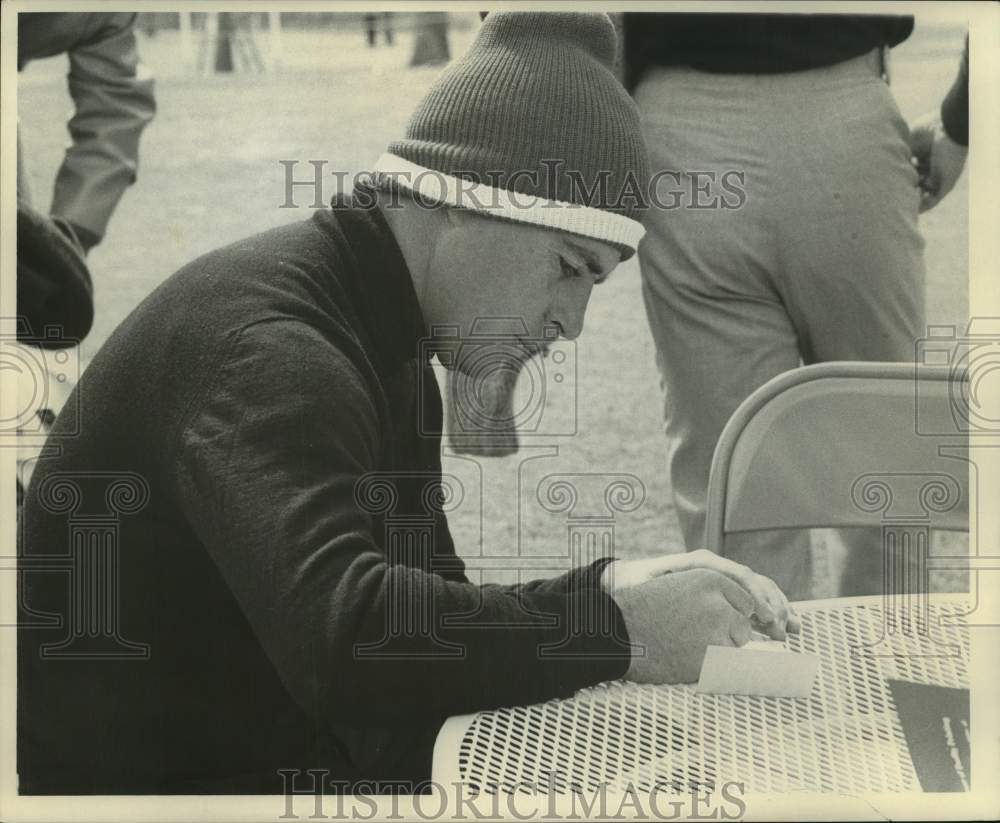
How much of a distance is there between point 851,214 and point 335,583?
2.36ft

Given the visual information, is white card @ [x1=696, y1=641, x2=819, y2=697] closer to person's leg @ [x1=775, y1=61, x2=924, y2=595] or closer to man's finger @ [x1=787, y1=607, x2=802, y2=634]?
man's finger @ [x1=787, y1=607, x2=802, y2=634]

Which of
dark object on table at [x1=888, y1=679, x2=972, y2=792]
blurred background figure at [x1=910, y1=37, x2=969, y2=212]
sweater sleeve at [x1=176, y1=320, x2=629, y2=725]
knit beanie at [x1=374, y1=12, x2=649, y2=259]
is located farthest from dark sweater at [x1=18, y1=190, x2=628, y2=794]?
blurred background figure at [x1=910, y1=37, x2=969, y2=212]

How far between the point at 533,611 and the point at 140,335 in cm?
51

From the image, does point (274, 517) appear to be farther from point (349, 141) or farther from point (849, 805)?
point (849, 805)

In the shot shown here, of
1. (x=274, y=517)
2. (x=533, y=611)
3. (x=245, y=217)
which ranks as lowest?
(x=533, y=611)

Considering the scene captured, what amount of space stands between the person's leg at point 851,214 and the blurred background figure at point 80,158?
752mm

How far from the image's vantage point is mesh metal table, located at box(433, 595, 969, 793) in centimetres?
128

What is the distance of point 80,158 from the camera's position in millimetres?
1501

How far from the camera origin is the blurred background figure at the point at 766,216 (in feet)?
4.88

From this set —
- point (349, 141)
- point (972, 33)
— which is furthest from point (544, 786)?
point (972, 33)

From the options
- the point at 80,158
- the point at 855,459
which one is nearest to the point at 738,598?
the point at 855,459

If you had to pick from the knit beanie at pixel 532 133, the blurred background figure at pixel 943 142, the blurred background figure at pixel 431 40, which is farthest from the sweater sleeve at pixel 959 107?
the blurred background figure at pixel 431 40

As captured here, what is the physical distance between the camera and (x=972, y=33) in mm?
1497

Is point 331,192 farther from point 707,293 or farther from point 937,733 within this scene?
point 937,733
